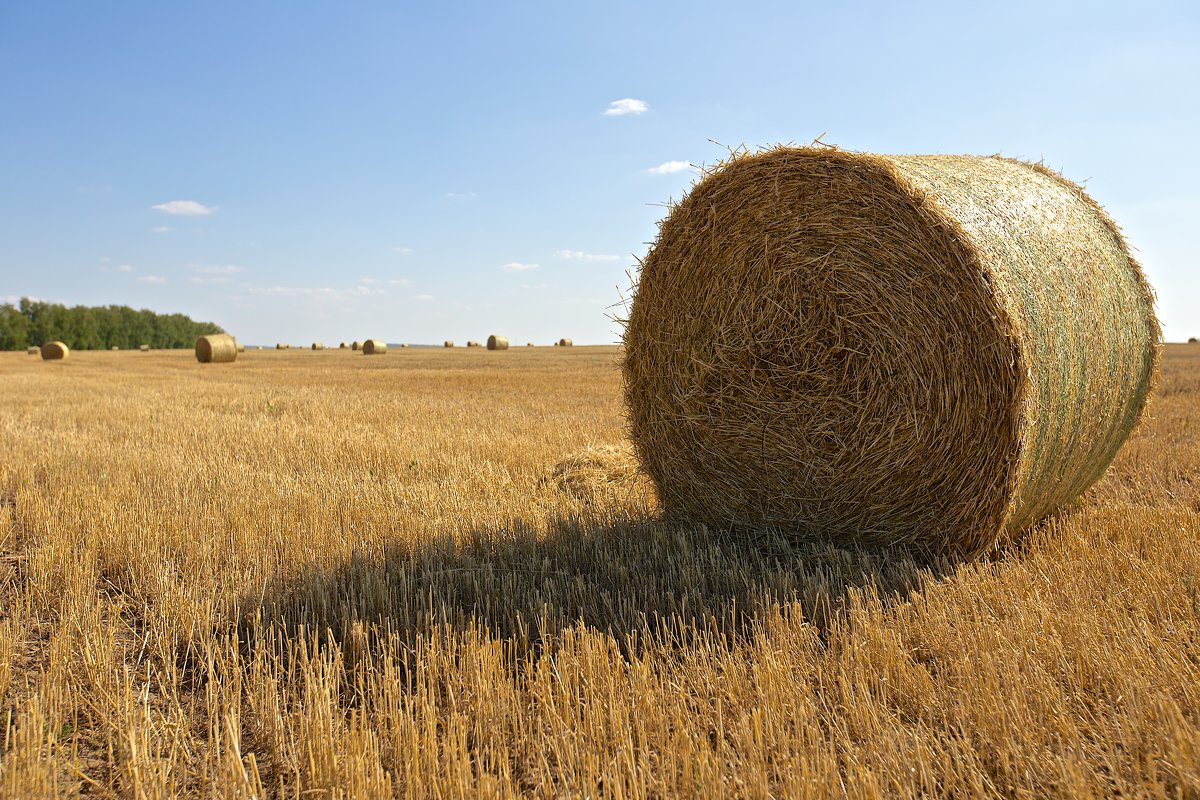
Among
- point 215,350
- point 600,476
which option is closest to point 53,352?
point 215,350

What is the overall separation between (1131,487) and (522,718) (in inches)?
213

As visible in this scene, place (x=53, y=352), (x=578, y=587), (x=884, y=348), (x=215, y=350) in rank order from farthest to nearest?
(x=53, y=352) < (x=215, y=350) < (x=884, y=348) < (x=578, y=587)

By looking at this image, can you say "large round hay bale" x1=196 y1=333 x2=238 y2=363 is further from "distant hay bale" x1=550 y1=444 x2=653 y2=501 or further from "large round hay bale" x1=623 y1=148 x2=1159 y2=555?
"large round hay bale" x1=623 y1=148 x2=1159 y2=555

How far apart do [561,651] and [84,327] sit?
264 feet

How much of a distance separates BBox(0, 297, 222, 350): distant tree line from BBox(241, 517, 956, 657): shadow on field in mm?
75057

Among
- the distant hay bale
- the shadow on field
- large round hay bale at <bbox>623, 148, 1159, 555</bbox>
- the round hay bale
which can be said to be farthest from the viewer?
the round hay bale

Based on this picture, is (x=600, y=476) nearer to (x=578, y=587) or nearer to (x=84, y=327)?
(x=578, y=587)

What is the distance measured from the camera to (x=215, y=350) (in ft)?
103

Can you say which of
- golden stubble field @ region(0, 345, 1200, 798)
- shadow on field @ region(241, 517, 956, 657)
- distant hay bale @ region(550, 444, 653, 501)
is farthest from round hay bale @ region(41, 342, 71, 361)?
shadow on field @ region(241, 517, 956, 657)

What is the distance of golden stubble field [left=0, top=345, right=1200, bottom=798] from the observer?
2.41m

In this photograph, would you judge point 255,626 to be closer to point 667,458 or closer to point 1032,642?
point 667,458

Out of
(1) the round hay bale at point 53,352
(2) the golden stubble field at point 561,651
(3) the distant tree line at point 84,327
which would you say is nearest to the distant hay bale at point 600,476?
(2) the golden stubble field at point 561,651

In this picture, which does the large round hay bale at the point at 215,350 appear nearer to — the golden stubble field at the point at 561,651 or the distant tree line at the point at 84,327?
the golden stubble field at the point at 561,651

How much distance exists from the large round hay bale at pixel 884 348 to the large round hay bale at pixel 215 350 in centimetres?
3058
